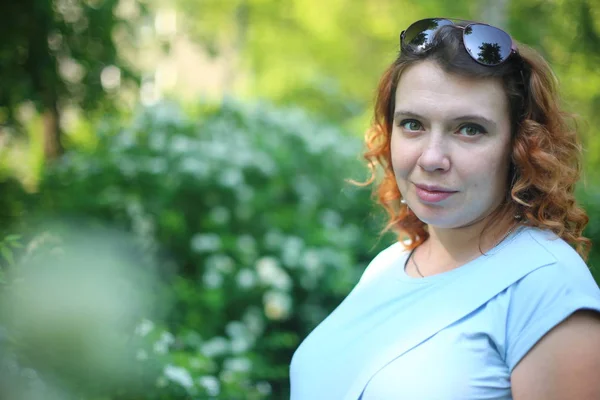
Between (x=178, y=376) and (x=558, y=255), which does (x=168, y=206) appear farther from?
(x=558, y=255)

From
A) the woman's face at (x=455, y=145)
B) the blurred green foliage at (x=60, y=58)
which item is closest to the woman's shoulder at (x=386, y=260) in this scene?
the woman's face at (x=455, y=145)

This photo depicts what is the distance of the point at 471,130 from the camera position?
165cm

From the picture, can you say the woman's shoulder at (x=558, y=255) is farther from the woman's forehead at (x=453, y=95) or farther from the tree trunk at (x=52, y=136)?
the tree trunk at (x=52, y=136)

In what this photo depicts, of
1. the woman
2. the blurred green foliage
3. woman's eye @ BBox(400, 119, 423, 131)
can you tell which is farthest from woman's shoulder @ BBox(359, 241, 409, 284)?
the blurred green foliage

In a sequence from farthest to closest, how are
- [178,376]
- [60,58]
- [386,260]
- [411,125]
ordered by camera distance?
1. [60,58]
2. [178,376]
3. [386,260]
4. [411,125]

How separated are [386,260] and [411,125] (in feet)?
1.79

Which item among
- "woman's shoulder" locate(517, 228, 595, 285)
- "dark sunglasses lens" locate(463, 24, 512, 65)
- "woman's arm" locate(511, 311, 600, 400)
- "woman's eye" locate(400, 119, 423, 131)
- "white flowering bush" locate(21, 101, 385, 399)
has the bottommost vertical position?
"woman's arm" locate(511, 311, 600, 400)

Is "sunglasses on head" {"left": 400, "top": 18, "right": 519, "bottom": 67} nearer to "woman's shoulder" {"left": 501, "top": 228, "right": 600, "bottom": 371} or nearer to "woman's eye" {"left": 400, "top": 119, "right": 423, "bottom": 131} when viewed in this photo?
"woman's eye" {"left": 400, "top": 119, "right": 423, "bottom": 131}

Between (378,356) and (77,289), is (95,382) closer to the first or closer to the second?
(77,289)

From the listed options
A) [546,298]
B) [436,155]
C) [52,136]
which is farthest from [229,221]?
[546,298]

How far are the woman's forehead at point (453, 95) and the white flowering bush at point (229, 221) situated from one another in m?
2.01

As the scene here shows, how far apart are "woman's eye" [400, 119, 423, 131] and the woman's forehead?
39 mm

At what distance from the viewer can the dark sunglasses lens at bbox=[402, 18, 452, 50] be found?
5.66ft

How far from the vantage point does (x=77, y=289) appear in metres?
2.88
